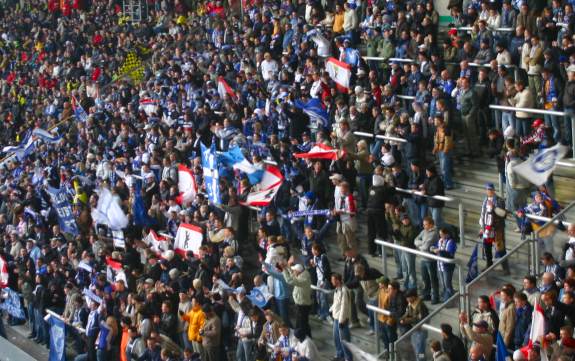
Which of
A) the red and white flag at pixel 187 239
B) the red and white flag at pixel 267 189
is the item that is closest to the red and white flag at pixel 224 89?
the red and white flag at pixel 267 189

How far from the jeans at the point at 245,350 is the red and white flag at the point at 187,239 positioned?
2.78 metres

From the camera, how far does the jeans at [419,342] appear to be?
48.2 ft

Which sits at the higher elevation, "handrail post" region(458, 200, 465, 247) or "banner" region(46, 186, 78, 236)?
"handrail post" region(458, 200, 465, 247)

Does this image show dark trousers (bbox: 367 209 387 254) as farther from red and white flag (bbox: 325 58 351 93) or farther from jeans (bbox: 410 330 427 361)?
red and white flag (bbox: 325 58 351 93)

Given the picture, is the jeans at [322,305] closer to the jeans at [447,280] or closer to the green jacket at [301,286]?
the green jacket at [301,286]

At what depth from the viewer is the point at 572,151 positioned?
1903 cm

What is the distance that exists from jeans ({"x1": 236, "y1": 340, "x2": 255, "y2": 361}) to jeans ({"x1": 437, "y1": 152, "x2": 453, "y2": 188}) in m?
4.68

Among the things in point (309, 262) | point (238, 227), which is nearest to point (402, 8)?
point (238, 227)

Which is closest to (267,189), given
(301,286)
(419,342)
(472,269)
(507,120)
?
(301,286)

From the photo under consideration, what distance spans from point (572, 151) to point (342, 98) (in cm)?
475

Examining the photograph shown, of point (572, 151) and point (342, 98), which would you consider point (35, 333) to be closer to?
point (342, 98)

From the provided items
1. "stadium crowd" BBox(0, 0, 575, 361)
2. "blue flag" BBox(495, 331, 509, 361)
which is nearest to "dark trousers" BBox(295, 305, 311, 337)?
"stadium crowd" BBox(0, 0, 575, 361)

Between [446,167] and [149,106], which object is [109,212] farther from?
[446,167]

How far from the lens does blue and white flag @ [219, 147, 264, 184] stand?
20.5m
